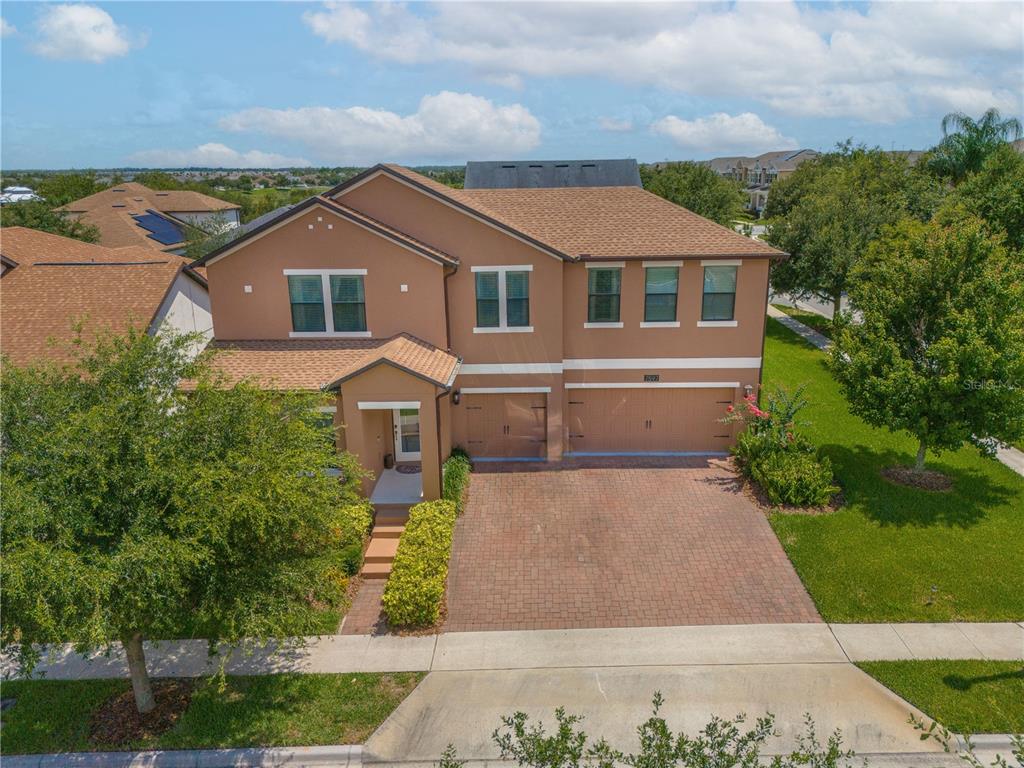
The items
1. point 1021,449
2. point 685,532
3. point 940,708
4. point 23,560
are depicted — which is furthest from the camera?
point 1021,449

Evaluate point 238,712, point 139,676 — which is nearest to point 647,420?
point 238,712

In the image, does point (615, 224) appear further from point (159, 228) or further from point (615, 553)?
point (159, 228)

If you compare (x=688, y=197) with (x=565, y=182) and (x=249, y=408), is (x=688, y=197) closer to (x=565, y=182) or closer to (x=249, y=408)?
(x=565, y=182)

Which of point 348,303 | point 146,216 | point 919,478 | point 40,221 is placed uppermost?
point 40,221

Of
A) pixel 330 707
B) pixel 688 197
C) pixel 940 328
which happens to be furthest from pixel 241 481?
pixel 688 197

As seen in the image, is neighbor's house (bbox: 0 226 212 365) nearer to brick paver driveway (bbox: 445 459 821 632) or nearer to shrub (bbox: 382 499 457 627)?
shrub (bbox: 382 499 457 627)
